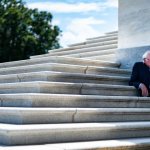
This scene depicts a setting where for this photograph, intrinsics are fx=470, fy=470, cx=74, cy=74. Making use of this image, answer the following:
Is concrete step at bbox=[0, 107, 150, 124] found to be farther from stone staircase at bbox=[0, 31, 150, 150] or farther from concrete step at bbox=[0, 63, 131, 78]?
concrete step at bbox=[0, 63, 131, 78]

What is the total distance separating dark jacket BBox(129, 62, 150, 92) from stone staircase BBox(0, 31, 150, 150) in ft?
0.60

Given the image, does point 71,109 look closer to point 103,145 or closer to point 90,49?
point 103,145

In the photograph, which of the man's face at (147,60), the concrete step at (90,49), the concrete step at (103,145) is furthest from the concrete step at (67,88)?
the concrete step at (90,49)

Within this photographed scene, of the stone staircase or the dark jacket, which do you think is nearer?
the stone staircase

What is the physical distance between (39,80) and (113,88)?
3.88 ft

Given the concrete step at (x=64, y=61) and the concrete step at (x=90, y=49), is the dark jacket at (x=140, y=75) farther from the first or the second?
the concrete step at (x=90, y=49)

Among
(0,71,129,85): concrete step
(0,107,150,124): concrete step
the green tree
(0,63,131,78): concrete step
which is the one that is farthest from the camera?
the green tree

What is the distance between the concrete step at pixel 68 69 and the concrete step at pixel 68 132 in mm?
1725

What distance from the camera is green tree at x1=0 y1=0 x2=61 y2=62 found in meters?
23.3

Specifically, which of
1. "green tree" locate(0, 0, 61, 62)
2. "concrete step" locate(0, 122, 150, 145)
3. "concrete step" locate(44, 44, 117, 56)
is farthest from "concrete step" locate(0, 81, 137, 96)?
"green tree" locate(0, 0, 61, 62)

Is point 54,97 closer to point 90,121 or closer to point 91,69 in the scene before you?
point 90,121

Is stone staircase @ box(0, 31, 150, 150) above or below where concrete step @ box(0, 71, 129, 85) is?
below

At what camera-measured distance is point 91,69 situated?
322 inches

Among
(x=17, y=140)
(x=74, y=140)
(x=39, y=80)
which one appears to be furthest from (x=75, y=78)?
(x=17, y=140)
